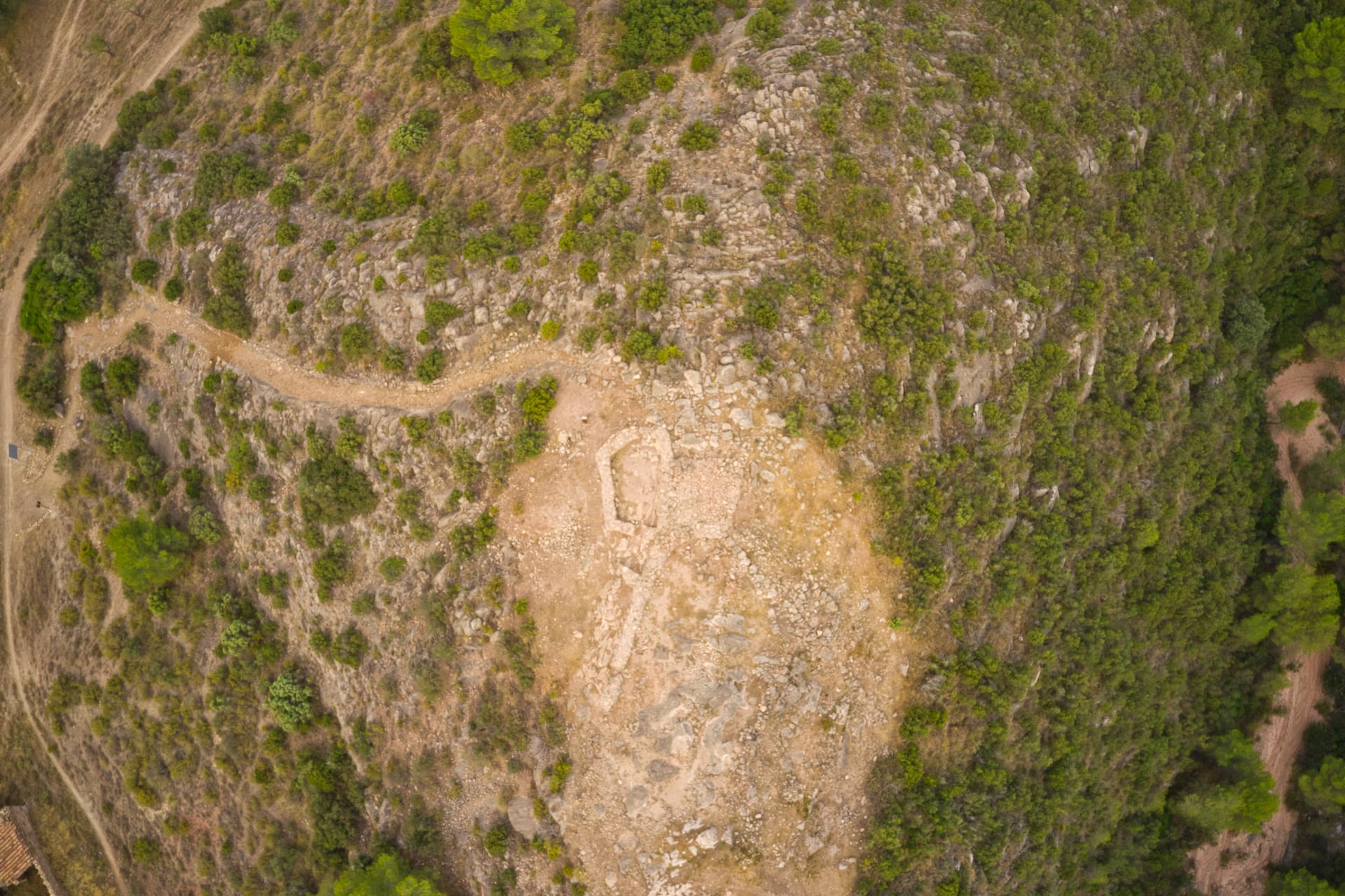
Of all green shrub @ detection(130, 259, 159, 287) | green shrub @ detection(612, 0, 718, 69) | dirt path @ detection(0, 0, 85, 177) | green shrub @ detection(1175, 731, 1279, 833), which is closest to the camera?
green shrub @ detection(612, 0, 718, 69)

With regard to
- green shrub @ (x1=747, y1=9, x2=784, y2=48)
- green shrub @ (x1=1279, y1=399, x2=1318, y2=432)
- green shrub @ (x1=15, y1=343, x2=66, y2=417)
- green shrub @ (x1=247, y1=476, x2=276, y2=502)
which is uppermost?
green shrub @ (x1=747, y1=9, x2=784, y2=48)

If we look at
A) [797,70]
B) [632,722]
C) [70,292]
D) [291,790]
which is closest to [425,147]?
[797,70]

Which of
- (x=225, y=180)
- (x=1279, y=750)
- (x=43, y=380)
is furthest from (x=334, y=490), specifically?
(x=1279, y=750)

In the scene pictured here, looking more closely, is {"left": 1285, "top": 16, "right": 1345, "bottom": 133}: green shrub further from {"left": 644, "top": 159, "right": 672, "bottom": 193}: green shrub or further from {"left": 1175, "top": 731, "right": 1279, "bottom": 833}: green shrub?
{"left": 644, "top": 159, "right": 672, "bottom": 193}: green shrub

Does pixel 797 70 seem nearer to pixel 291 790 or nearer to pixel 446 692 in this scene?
pixel 446 692

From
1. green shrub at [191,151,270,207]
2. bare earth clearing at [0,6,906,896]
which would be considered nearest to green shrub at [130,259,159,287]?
green shrub at [191,151,270,207]

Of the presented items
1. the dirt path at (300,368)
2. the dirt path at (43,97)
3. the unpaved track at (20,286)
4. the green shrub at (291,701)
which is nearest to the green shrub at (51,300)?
the dirt path at (300,368)

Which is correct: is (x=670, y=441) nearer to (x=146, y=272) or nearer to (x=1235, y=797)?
(x=146, y=272)
